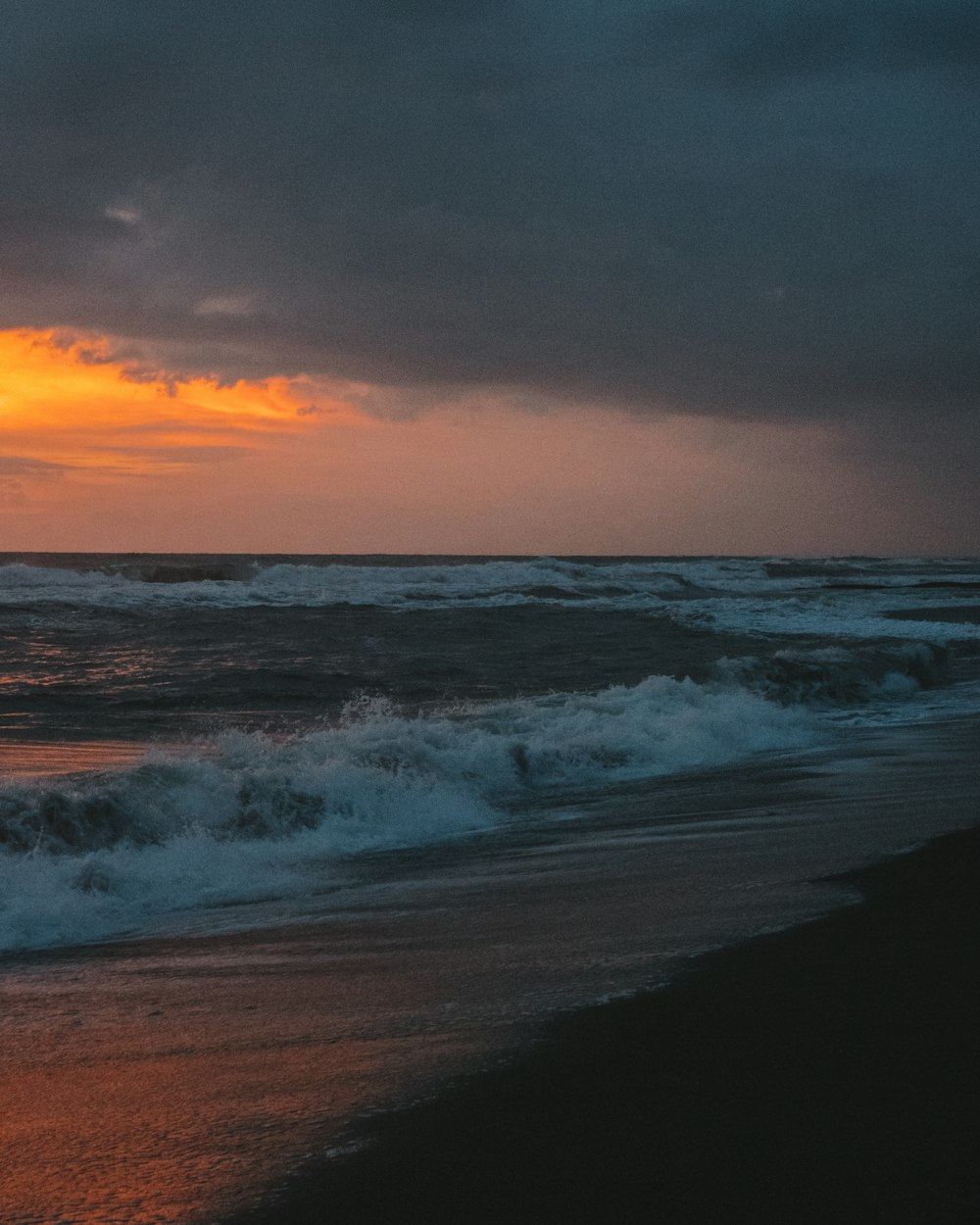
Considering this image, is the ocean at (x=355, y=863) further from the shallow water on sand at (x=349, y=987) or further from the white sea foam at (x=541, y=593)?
the white sea foam at (x=541, y=593)

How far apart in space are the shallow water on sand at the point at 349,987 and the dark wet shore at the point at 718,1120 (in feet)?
0.70

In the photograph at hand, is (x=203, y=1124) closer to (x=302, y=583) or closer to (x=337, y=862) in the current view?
(x=337, y=862)

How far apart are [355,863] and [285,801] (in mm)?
947

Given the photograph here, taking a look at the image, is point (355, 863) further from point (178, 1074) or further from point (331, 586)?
point (331, 586)

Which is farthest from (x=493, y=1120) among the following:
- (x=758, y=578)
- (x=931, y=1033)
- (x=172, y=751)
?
(x=758, y=578)

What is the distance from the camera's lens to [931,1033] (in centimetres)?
319

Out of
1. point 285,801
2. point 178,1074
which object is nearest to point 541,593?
point 285,801

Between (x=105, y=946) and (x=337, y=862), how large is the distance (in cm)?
194

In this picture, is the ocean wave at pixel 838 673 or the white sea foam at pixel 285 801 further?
the ocean wave at pixel 838 673

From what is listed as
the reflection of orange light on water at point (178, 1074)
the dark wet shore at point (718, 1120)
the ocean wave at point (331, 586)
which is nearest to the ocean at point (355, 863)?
the reflection of orange light on water at point (178, 1074)

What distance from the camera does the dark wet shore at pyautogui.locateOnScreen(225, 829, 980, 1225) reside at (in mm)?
2395

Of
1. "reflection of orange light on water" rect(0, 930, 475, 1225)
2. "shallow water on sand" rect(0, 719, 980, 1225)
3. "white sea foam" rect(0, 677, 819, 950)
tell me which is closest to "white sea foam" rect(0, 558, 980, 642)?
"white sea foam" rect(0, 677, 819, 950)

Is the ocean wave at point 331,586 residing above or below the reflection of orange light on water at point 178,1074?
above

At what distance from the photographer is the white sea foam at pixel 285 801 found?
5.77 metres
